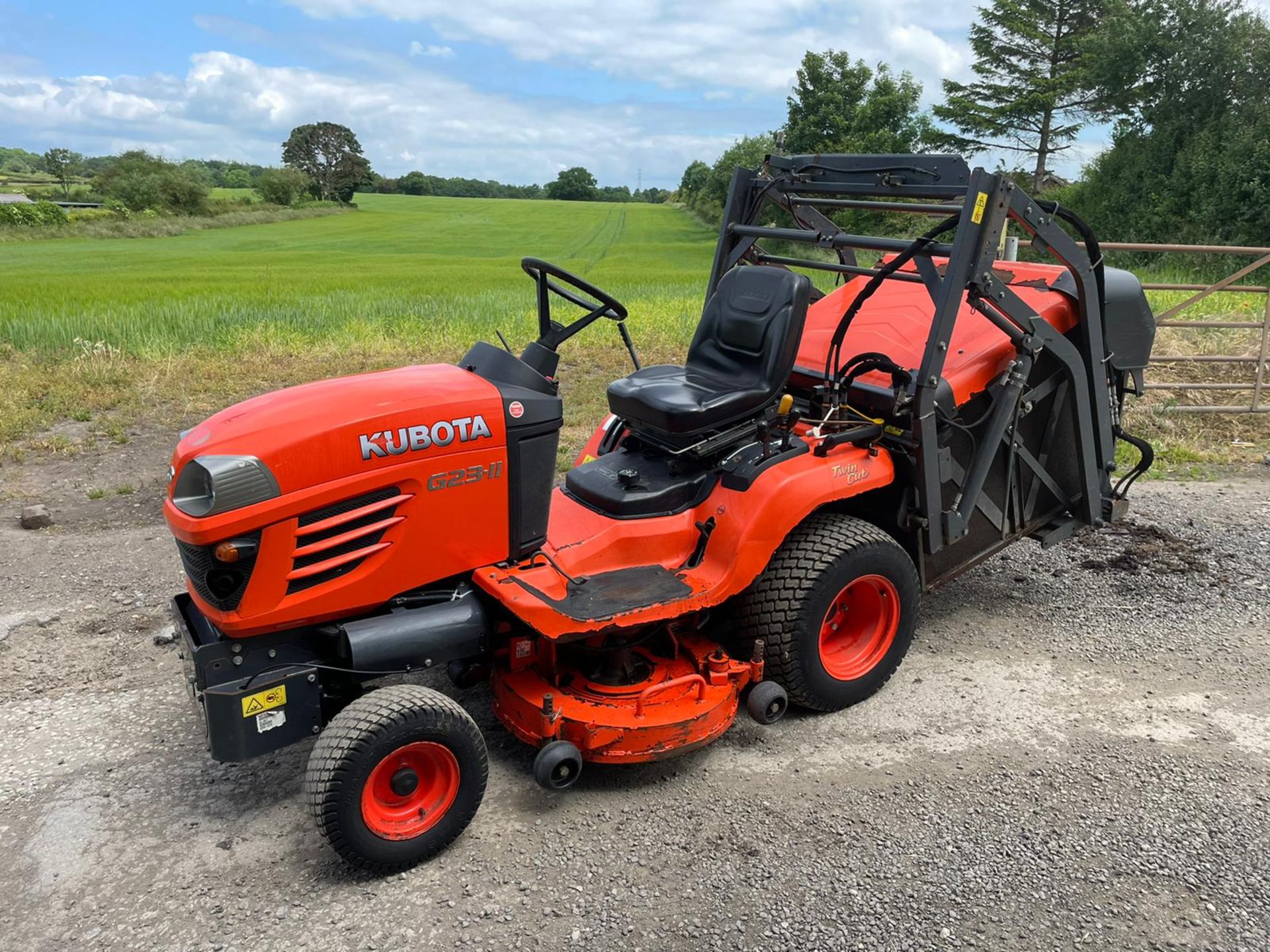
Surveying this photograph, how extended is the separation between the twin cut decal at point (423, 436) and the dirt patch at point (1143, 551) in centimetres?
364

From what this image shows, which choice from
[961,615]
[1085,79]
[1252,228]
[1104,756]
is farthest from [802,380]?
[1085,79]

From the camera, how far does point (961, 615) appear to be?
4398 mm

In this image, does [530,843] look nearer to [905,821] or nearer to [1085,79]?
[905,821]

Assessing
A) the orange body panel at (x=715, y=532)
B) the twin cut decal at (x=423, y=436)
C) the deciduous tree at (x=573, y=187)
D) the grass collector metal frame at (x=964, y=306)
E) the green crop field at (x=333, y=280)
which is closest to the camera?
the twin cut decal at (x=423, y=436)

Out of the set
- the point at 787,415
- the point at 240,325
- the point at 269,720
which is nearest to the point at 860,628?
the point at 787,415

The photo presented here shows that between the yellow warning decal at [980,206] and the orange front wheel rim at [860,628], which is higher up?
the yellow warning decal at [980,206]

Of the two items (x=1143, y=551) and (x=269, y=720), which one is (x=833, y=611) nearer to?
(x=269, y=720)

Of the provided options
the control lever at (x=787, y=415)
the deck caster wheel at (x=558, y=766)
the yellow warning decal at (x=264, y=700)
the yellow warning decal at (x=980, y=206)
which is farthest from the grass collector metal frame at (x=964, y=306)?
the yellow warning decal at (x=264, y=700)

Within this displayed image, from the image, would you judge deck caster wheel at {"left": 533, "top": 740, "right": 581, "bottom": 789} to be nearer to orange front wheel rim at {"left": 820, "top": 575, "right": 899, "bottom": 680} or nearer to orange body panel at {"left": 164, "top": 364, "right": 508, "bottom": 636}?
orange body panel at {"left": 164, "top": 364, "right": 508, "bottom": 636}

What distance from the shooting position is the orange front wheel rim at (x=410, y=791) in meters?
2.62

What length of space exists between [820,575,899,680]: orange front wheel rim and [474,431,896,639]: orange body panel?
0.42 metres

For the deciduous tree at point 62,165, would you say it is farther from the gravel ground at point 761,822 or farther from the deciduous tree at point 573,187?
the gravel ground at point 761,822

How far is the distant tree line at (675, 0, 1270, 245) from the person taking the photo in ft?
79.4

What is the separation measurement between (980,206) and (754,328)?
3.09ft
